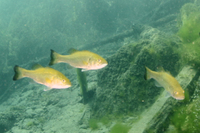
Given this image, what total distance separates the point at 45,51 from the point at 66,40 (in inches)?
128

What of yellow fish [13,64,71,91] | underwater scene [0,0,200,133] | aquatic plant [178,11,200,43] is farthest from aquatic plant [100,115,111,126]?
aquatic plant [178,11,200,43]

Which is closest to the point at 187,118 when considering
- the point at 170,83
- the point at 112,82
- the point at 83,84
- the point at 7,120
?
the point at 170,83

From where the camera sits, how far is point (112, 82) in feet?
19.1

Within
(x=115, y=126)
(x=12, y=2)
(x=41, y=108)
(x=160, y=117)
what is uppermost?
(x=12, y=2)

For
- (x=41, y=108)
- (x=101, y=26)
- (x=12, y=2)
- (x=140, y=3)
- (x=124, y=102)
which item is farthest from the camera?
(x=12, y=2)

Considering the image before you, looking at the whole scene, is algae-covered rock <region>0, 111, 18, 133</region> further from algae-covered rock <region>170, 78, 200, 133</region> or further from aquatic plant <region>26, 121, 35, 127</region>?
algae-covered rock <region>170, 78, 200, 133</region>

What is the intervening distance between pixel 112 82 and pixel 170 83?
3.39 m

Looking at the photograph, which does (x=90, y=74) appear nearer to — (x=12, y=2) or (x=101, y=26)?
(x=101, y=26)

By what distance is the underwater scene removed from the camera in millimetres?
2734

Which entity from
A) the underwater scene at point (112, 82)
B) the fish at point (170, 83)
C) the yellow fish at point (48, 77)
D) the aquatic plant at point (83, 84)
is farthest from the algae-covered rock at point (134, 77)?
the yellow fish at point (48, 77)

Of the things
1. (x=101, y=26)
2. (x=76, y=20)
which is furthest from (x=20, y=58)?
(x=101, y=26)

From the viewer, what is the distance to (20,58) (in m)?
18.4

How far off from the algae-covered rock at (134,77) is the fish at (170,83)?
1.99 meters

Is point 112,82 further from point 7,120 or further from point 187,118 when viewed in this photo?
point 7,120
